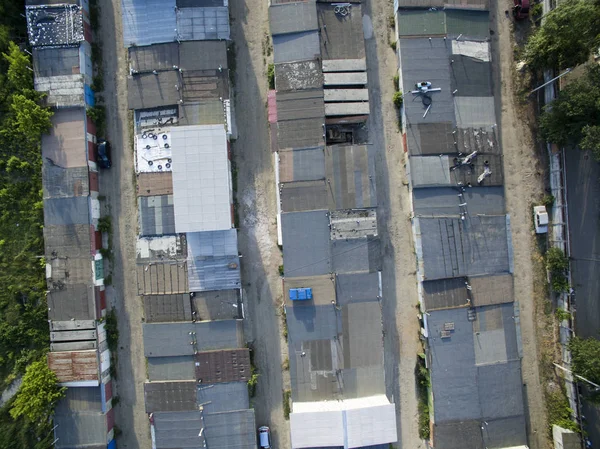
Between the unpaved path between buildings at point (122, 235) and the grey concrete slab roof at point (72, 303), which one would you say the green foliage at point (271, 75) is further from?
the grey concrete slab roof at point (72, 303)

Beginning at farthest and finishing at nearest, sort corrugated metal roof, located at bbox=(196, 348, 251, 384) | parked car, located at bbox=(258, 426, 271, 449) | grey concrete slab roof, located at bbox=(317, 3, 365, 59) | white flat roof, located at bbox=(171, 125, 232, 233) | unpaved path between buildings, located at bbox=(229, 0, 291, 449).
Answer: unpaved path between buildings, located at bbox=(229, 0, 291, 449), parked car, located at bbox=(258, 426, 271, 449), grey concrete slab roof, located at bbox=(317, 3, 365, 59), corrugated metal roof, located at bbox=(196, 348, 251, 384), white flat roof, located at bbox=(171, 125, 232, 233)

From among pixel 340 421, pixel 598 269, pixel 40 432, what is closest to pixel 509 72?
pixel 598 269

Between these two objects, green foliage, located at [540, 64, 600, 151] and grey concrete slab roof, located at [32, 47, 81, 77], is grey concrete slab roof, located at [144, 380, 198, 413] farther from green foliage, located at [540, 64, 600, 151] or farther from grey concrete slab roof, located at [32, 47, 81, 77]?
green foliage, located at [540, 64, 600, 151]

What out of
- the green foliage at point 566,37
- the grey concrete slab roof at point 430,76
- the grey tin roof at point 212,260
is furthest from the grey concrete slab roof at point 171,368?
the green foliage at point 566,37

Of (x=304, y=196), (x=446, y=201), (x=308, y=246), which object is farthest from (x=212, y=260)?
(x=446, y=201)

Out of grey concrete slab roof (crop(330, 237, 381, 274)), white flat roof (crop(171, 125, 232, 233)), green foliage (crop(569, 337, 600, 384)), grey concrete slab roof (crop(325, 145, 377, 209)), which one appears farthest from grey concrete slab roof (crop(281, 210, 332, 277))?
green foliage (crop(569, 337, 600, 384))
